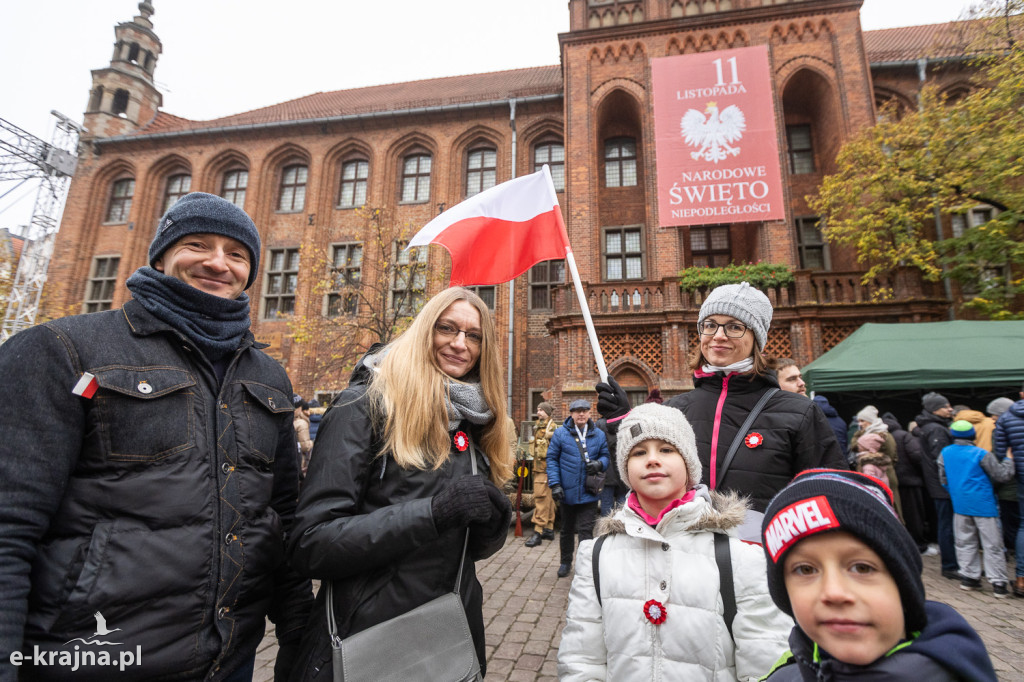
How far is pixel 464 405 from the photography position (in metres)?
1.63

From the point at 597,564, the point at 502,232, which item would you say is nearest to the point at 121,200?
the point at 502,232

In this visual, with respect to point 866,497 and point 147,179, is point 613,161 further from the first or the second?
point 147,179

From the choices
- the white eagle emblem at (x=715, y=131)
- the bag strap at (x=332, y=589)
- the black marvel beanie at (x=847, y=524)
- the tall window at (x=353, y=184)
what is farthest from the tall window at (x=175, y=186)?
the black marvel beanie at (x=847, y=524)

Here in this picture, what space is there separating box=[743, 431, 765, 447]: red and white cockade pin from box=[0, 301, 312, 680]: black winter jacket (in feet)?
6.07

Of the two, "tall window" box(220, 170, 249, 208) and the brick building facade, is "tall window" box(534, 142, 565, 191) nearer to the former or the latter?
the brick building facade

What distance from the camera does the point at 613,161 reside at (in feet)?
52.0

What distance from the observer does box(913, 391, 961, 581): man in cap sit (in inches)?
206

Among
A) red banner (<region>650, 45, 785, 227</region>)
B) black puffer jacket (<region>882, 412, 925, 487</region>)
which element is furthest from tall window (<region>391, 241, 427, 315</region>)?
black puffer jacket (<region>882, 412, 925, 487</region>)

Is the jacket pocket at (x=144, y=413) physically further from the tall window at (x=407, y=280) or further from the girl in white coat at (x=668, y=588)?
the tall window at (x=407, y=280)

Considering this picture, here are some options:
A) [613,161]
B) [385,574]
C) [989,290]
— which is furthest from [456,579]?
[613,161]

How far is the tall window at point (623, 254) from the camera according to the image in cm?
1495

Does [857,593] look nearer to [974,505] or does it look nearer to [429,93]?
[974,505]

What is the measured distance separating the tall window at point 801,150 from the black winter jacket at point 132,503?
17630 mm

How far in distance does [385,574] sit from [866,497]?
1258 mm
